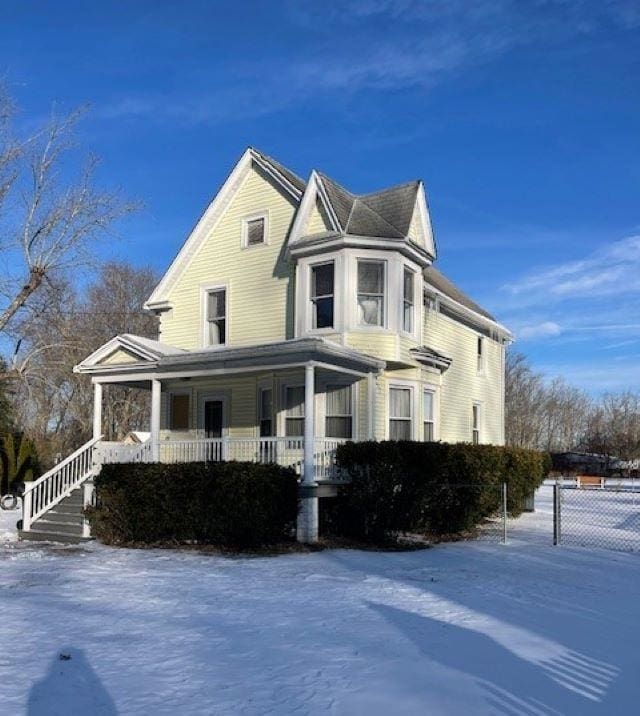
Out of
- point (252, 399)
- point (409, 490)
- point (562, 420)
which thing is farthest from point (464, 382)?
point (562, 420)

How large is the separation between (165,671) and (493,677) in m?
2.66

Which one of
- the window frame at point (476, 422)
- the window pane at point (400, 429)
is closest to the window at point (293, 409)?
the window pane at point (400, 429)

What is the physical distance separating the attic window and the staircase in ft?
20.9

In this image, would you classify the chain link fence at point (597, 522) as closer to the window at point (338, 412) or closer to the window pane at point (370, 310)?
the window at point (338, 412)

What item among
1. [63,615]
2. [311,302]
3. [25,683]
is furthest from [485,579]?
[311,302]

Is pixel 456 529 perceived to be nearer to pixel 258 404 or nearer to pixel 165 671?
pixel 258 404

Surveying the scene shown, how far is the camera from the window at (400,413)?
58.6ft

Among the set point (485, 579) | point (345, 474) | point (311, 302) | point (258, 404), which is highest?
point (311, 302)

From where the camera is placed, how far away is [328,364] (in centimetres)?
1498

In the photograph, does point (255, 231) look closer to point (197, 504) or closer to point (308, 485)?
point (308, 485)

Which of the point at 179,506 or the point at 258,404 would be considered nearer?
the point at 179,506

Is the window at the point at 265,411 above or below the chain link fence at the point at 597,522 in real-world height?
above

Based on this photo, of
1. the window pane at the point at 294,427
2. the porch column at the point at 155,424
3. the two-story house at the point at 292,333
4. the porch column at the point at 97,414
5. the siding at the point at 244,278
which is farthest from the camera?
the siding at the point at 244,278

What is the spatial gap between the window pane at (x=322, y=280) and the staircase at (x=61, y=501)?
619 centimetres
